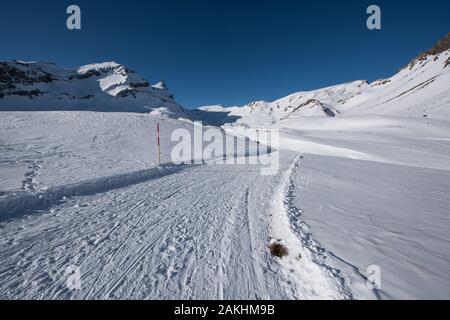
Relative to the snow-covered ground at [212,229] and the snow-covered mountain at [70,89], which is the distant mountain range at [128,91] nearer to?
the snow-covered mountain at [70,89]

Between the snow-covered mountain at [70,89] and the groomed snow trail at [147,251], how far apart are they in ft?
333

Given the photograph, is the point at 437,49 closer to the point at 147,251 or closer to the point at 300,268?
the point at 300,268

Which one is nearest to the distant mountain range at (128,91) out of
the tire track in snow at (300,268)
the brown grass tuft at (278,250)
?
the tire track in snow at (300,268)

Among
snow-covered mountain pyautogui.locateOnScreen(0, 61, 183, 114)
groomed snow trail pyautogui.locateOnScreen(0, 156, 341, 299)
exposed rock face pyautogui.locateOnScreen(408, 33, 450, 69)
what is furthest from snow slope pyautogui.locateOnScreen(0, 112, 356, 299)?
exposed rock face pyautogui.locateOnScreen(408, 33, 450, 69)

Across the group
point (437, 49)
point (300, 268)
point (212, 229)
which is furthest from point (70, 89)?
point (437, 49)

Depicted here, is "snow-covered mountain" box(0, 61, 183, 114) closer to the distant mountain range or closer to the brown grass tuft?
the distant mountain range

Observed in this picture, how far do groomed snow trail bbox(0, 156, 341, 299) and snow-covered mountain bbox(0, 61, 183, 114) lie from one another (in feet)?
333

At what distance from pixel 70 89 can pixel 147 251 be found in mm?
154533

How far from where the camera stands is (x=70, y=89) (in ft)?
406

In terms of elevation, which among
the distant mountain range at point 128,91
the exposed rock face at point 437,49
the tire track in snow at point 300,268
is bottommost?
the tire track in snow at point 300,268

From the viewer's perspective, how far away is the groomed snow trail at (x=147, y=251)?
2920mm

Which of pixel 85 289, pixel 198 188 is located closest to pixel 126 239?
pixel 85 289
